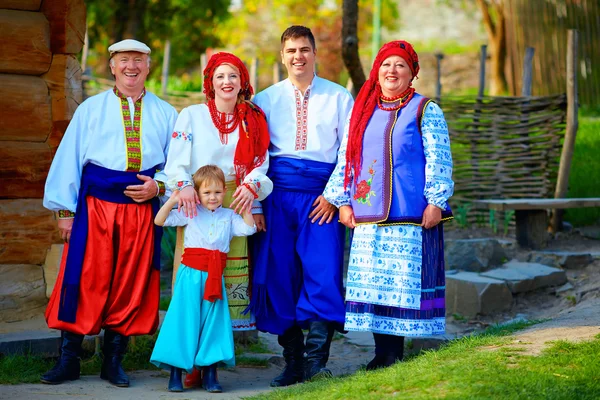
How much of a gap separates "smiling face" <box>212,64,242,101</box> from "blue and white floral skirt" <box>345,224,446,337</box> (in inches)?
40.8

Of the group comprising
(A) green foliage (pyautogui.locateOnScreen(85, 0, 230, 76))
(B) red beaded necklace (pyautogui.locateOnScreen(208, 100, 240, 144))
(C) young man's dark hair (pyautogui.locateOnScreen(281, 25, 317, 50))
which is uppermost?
(A) green foliage (pyautogui.locateOnScreen(85, 0, 230, 76))

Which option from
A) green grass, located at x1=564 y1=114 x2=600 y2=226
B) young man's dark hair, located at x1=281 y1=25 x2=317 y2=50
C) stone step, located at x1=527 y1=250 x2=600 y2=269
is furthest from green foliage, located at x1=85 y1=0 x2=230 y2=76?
young man's dark hair, located at x1=281 y1=25 x2=317 y2=50

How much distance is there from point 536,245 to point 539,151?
147 centimetres

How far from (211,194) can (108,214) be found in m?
0.65

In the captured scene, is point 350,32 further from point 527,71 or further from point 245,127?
point 245,127

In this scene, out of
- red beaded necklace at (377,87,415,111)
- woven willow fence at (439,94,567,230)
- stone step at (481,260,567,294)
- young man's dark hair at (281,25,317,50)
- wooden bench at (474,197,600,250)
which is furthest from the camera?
woven willow fence at (439,94,567,230)

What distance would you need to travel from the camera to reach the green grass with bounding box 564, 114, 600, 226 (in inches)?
371

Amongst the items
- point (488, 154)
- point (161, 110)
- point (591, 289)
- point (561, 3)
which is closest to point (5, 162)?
point (161, 110)

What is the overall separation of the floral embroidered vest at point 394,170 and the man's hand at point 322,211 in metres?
0.19

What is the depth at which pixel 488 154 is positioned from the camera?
32.6ft

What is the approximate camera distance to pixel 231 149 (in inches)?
196

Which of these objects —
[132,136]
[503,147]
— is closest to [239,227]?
[132,136]

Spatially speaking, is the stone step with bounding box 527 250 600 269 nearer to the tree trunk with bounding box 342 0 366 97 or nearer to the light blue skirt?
the tree trunk with bounding box 342 0 366 97

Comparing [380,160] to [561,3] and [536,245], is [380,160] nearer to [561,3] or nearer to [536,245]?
[536,245]
